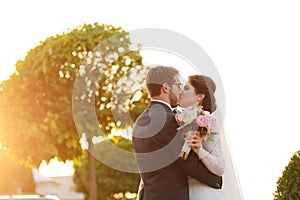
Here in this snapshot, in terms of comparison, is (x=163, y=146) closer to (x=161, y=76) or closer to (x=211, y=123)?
(x=211, y=123)

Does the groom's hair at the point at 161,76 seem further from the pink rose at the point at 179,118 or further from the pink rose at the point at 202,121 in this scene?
the pink rose at the point at 202,121

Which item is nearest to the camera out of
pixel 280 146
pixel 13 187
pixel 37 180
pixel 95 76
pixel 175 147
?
pixel 175 147

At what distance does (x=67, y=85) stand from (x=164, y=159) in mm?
11990

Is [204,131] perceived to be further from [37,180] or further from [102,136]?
[37,180]

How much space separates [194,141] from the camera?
6281 mm

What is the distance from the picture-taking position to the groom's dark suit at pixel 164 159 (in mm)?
6242

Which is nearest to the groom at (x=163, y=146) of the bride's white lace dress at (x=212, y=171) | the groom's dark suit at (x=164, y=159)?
the groom's dark suit at (x=164, y=159)

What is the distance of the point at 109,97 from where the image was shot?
58.9 feet

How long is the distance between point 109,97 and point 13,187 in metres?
43.5

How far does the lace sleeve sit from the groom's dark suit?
5cm

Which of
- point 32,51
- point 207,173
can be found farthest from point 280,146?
point 32,51

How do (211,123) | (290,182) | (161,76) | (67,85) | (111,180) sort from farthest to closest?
(111,180), (67,85), (290,182), (211,123), (161,76)

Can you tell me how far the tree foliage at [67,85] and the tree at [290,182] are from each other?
350 inches

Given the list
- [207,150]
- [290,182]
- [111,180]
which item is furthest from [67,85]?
[111,180]
